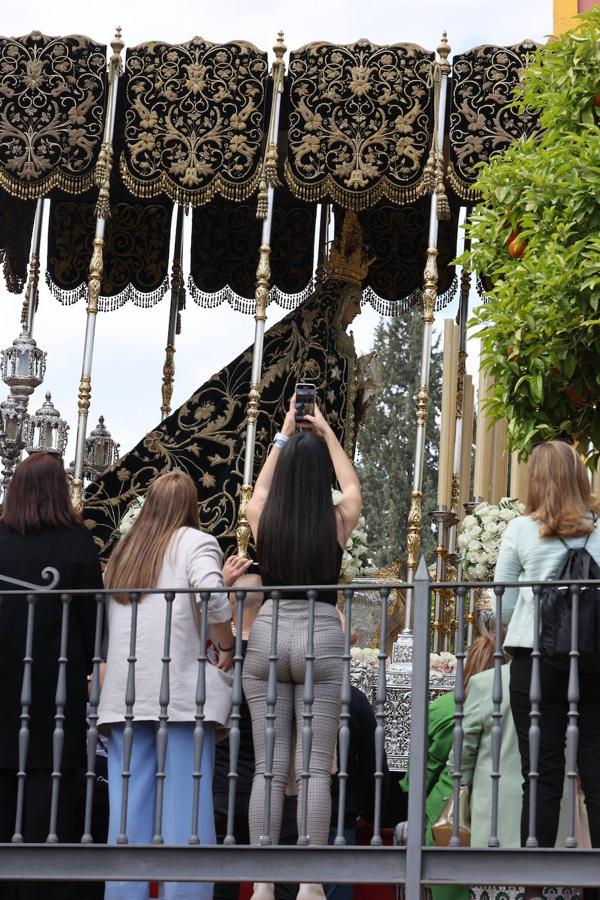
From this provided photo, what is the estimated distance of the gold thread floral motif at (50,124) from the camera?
12.2 m

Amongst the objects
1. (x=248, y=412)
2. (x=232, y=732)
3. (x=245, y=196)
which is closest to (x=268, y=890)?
(x=232, y=732)

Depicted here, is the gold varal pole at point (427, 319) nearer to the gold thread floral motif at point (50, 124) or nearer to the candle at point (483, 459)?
the candle at point (483, 459)

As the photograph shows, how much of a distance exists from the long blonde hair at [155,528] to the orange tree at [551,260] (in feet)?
9.43

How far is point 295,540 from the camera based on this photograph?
6.50 meters

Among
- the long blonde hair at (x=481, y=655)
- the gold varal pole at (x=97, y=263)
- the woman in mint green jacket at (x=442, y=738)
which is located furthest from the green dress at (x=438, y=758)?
the gold varal pole at (x=97, y=263)

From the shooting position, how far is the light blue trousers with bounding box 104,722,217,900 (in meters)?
6.45

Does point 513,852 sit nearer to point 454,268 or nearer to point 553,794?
point 553,794

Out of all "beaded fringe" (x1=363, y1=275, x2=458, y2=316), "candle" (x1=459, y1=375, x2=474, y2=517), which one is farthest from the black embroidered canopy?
"candle" (x1=459, y1=375, x2=474, y2=517)

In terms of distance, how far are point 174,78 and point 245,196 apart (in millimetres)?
1001

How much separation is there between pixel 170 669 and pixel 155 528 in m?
0.55

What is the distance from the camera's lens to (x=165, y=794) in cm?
646

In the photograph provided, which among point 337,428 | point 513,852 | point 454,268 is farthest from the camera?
point 454,268

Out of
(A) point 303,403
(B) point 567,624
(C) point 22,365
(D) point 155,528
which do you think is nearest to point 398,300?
(C) point 22,365

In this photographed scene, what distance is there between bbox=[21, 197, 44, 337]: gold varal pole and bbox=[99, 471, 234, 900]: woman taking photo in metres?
7.63
